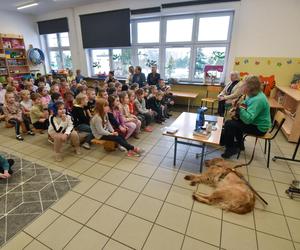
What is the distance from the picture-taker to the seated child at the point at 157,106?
4449 mm

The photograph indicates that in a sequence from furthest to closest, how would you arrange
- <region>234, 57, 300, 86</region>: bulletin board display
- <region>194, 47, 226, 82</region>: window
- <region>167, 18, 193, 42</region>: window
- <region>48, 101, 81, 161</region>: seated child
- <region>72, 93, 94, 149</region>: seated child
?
<region>167, 18, 193, 42</region>: window < <region>194, 47, 226, 82</region>: window < <region>234, 57, 300, 86</region>: bulletin board display < <region>72, 93, 94, 149</region>: seated child < <region>48, 101, 81, 161</region>: seated child

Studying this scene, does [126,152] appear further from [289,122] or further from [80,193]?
[289,122]

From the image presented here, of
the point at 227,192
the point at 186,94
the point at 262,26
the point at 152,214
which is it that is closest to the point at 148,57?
the point at 186,94

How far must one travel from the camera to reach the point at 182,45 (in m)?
5.67

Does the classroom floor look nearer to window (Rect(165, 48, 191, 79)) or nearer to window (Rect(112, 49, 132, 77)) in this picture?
window (Rect(165, 48, 191, 79))

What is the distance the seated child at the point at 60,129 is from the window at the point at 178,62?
409 cm

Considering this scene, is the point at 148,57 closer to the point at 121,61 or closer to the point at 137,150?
the point at 121,61

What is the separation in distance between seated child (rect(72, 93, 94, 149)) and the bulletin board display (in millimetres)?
4042

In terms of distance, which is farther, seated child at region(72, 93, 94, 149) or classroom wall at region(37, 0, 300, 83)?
classroom wall at region(37, 0, 300, 83)

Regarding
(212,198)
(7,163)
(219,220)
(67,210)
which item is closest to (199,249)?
(219,220)

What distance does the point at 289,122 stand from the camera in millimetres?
3916

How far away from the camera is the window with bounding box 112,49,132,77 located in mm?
6595

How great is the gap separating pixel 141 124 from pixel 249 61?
11.0ft

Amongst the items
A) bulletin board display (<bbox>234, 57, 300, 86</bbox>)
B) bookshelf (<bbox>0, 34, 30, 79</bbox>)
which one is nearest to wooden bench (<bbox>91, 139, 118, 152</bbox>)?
bulletin board display (<bbox>234, 57, 300, 86</bbox>)
